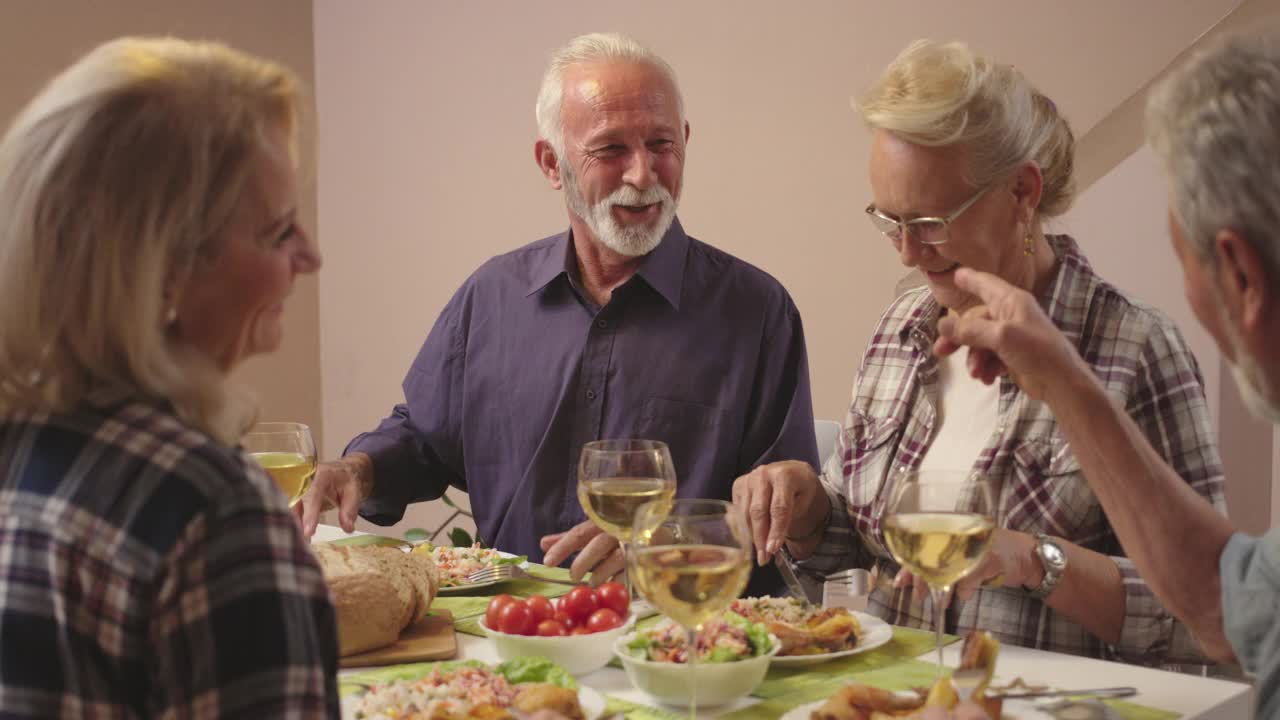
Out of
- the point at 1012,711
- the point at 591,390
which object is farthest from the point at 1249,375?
the point at 591,390

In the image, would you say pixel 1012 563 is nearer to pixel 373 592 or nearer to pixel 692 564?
pixel 692 564

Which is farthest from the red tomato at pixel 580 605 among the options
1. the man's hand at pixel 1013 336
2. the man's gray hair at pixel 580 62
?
the man's gray hair at pixel 580 62

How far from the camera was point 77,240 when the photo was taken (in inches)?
34.4

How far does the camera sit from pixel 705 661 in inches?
55.2

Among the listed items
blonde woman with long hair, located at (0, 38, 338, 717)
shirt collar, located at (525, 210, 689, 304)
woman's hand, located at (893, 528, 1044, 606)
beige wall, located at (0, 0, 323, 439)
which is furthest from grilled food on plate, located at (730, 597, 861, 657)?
beige wall, located at (0, 0, 323, 439)

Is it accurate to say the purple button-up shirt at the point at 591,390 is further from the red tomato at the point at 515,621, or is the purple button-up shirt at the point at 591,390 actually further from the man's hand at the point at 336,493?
the red tomato at the point at 515,621

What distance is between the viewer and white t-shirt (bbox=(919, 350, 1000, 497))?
205cm

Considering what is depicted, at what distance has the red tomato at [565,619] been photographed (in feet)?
5.25

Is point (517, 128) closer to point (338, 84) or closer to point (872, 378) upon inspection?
point (338, 84)

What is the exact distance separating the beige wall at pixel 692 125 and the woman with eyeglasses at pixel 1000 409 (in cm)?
142

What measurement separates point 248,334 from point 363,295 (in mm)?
4064

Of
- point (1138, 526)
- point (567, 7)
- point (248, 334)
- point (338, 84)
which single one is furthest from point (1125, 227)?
point (248, 334)

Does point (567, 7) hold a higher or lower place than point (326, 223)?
higher

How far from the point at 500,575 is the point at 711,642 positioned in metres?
0.61
